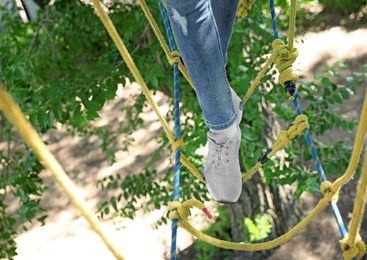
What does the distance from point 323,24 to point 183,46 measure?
3369mm

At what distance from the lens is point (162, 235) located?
301cm

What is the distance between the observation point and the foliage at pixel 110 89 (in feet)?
5.57

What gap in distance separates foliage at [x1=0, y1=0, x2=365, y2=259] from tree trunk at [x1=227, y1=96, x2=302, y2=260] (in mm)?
288

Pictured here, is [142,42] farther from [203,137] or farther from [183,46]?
[183,46]

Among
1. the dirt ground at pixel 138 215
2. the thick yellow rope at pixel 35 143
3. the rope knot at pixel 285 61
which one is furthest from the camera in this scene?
the dirt ground at pixel 138 215

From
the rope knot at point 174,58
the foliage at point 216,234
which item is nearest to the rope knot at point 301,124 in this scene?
the rope knot at point 174,58

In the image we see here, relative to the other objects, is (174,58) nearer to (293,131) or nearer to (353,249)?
(293,131)

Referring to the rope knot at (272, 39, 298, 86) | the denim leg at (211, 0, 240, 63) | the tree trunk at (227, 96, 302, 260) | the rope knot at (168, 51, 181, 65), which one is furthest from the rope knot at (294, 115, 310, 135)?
the tree trunk at (227, 96, 302, 260)

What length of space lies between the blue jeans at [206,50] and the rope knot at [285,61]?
0.27m

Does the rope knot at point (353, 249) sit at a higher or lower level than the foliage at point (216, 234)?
higher

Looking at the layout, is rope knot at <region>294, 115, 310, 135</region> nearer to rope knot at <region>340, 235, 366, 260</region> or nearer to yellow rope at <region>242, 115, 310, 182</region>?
yellow rope at <region>242, 115, 310, 182</region>

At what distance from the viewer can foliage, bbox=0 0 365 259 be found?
1696 millimetres

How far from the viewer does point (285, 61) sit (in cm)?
140

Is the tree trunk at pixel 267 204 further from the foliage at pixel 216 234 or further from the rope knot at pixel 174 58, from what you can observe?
the rope knot at pixel 174 58
